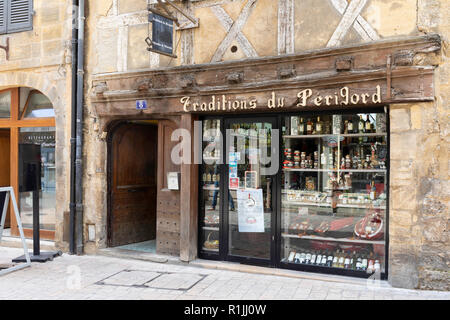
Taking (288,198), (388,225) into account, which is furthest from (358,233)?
(288,198)

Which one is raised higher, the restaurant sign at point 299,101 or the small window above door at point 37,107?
the small window above door at point 37,107

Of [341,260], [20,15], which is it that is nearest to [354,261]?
[341,260]

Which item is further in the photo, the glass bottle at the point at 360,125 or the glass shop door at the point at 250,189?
the glass shop door at the point at 250,189

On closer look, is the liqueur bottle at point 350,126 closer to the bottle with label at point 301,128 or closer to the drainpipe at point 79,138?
the bottle with label at point 301,128

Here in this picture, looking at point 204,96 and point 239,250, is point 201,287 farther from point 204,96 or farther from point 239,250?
point 204,96

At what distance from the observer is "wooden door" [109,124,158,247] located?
7.39 metres

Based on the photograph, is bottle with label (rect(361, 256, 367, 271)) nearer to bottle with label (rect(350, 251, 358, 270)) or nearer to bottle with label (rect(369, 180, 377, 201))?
bottle with label (rect(350, 251, 358, 270))

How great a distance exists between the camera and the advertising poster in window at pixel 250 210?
619 cm

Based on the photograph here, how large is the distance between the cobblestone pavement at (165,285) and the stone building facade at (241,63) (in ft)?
1.55

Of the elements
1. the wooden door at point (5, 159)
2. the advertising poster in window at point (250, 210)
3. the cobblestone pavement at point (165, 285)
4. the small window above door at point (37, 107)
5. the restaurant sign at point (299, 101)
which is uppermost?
Result: the small window above door at point (37, 107)

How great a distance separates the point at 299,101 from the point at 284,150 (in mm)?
779

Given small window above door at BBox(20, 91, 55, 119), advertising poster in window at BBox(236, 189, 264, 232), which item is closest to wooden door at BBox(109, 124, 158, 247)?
small window above door at BBox(20, 91, 55, 119)

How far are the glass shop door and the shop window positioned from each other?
4911mm

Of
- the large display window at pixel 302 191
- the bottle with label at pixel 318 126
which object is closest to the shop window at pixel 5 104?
the large display window at pixel 302 191
